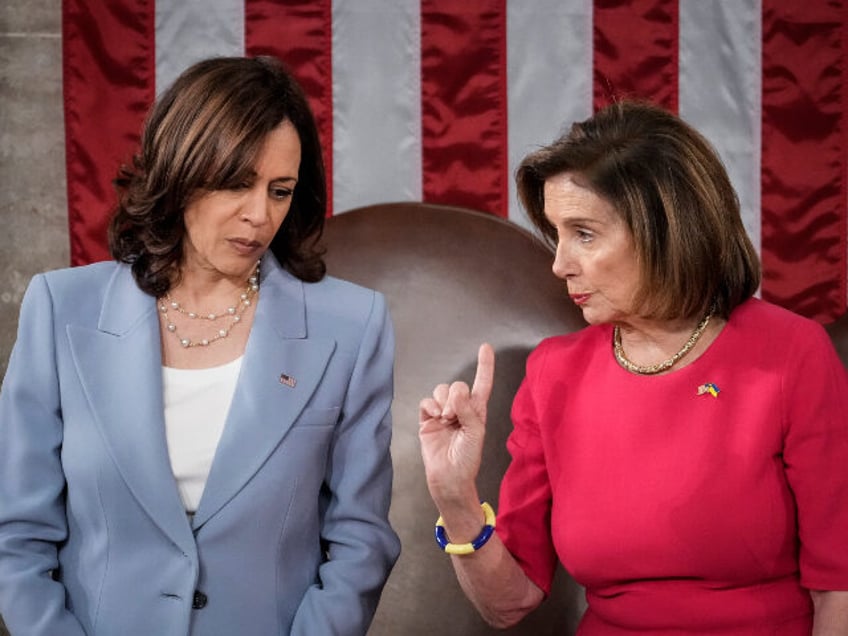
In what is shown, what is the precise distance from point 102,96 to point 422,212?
2.61 ft

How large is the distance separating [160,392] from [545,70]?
1.43 m

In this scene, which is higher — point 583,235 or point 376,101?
point 376,101

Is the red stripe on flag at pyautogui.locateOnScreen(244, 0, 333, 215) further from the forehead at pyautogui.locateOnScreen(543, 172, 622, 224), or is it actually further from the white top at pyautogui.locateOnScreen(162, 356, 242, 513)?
the white top at pyautogui.locateOnScreen(162, 356, 242, 513)

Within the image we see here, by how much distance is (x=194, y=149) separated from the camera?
173 cm

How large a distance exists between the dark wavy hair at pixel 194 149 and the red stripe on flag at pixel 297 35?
0.97 metres

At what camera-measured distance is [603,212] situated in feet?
6.19

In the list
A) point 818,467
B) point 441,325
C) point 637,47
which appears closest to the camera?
point 818,467

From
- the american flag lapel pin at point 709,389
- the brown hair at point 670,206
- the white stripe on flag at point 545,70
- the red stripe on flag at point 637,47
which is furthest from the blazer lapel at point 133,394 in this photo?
the red stripe on flag at point 637,47

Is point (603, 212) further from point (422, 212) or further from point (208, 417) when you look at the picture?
point (422, 212)

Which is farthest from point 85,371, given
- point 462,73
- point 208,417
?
point 462,73

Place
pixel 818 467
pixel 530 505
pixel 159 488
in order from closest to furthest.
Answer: pixel 159 488 → pixel 818 467 → pixel 530 505

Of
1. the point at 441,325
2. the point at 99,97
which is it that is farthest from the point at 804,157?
the point at 99,97

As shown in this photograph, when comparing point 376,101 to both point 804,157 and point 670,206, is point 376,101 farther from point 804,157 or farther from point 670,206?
point 670,206

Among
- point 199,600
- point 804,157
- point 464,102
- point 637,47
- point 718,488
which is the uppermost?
point 637,47
